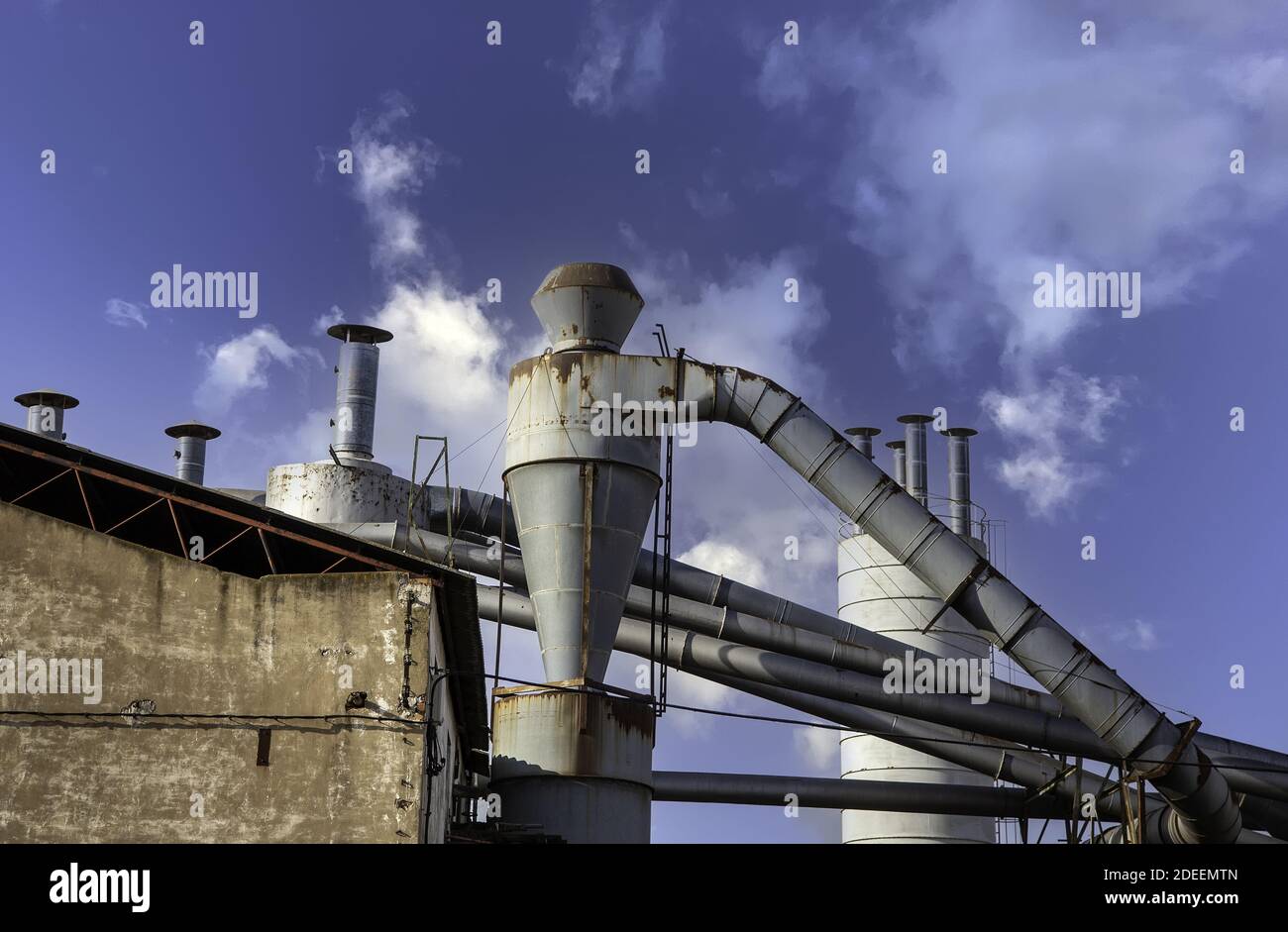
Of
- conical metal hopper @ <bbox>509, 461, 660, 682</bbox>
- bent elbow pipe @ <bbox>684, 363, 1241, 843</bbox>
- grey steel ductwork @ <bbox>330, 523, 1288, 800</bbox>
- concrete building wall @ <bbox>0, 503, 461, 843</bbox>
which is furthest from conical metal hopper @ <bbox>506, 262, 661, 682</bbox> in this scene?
concrete building wall @ <bbox>0, 503, 461, 843</bbox>

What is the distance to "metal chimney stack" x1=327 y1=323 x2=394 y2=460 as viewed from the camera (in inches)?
1067

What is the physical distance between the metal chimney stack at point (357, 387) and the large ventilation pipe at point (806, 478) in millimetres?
4464

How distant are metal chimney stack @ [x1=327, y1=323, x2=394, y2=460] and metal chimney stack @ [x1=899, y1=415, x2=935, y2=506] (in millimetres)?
14709

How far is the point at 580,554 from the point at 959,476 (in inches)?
670

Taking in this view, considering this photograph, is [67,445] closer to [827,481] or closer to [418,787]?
[418,787]

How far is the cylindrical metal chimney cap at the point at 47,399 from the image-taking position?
3350 cm

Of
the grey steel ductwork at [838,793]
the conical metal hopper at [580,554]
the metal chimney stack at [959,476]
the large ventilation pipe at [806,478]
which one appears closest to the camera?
the conical metal hopper at [580,554]

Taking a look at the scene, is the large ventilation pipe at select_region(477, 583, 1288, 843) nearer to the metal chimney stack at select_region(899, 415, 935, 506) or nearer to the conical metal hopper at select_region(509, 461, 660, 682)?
the conical metal hopper at select_region(509, 461, 660, 682)

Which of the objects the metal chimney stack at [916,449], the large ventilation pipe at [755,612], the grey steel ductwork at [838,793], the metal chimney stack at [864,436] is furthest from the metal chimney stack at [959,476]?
the large ventilation pipe at [755,612]

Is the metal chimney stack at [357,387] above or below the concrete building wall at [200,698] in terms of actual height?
above

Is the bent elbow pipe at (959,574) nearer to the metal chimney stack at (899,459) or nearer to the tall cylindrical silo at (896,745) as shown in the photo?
the tall cylindrical silo at (896,745)

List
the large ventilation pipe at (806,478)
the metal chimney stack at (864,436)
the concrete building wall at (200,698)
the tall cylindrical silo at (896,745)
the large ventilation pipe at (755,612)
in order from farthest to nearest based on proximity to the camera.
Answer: the metal chimney stack at (864,436)
the tall cylindrical silo at (896,745)
the large ventilation pipe at (755,612)
the large ventilation pipe at (806,478)
the concrete building wall at (200,698)

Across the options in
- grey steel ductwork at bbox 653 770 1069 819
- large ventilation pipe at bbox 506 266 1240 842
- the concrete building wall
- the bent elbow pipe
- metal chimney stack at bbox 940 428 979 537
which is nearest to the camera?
the concrete building wall

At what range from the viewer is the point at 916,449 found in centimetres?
3728
